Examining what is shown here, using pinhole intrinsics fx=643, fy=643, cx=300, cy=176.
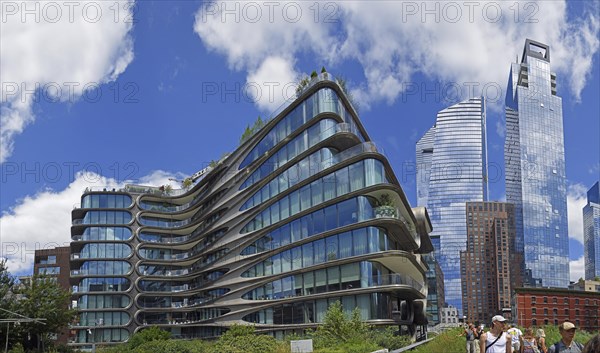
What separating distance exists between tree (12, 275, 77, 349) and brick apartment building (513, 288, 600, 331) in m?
87.6

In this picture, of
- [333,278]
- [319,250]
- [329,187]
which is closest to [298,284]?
[319,250]

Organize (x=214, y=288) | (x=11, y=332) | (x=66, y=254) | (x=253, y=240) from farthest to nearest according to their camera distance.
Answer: (x=66, y=254) → (x=214, y=288) → (x=253, y=240) → (x=11, y=332)

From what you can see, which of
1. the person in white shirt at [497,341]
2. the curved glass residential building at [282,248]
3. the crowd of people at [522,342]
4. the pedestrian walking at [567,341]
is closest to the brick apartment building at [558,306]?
the curved glass residential building at [282,248]

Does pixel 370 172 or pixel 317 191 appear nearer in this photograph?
pixel 370 172

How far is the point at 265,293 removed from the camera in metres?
55.9

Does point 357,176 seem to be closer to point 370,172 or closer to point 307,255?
point 370,172

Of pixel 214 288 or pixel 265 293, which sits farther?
pixel 214 288

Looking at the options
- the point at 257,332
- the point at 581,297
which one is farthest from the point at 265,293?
the point at 581,297

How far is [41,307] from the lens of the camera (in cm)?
4812

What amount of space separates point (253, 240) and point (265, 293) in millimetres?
6057

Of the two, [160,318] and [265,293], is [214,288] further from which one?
[160,318]

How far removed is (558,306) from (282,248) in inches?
3164

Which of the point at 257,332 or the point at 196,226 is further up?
the point at 196,226

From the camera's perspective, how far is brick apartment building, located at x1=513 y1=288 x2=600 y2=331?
116 m
